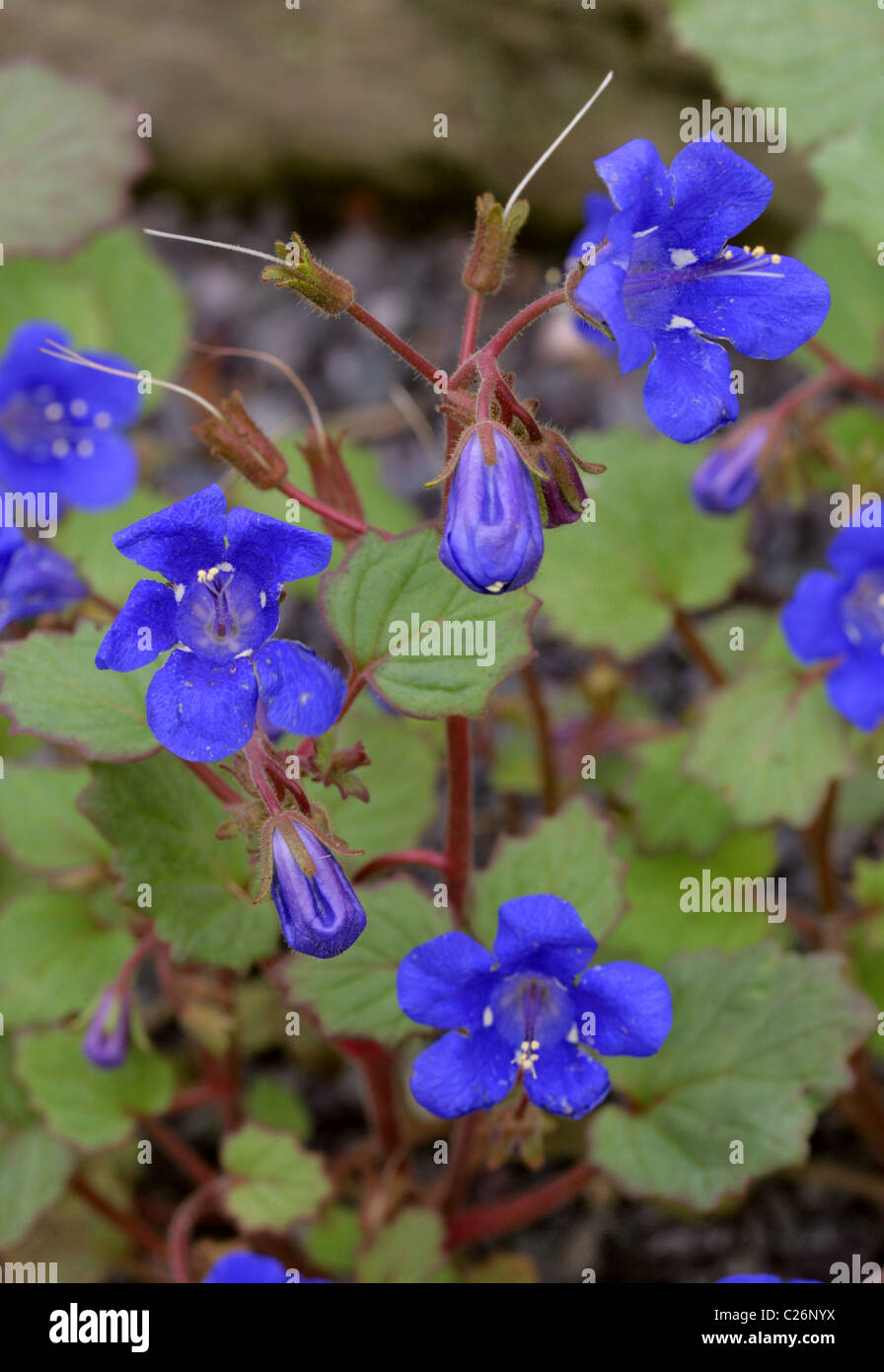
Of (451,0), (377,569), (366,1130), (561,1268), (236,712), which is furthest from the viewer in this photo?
(451,0)

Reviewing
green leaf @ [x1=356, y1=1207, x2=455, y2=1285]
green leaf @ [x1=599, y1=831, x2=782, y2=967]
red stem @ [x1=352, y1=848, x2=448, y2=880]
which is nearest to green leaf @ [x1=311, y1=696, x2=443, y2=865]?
red stem @ [x1=352, y1=848, x2=448, y2=880]

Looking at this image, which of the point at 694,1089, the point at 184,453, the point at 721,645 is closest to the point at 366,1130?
the point at 694,1089

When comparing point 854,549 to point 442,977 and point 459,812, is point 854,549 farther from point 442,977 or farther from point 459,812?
point 442,977

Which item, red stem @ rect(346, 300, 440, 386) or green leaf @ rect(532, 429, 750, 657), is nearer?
red stem @ rect(346, 300, 440, 386)

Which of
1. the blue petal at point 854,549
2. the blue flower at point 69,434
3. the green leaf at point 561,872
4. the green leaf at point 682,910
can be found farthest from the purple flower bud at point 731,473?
the blue flower at point 69,434

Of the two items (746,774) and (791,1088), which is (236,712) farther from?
(746,774)

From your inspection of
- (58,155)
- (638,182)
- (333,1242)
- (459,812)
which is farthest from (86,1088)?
(58,155)

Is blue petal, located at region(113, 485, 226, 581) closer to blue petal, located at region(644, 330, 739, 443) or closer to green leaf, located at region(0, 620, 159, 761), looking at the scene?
green leaf, located at region(0, 620, 159, 761)
